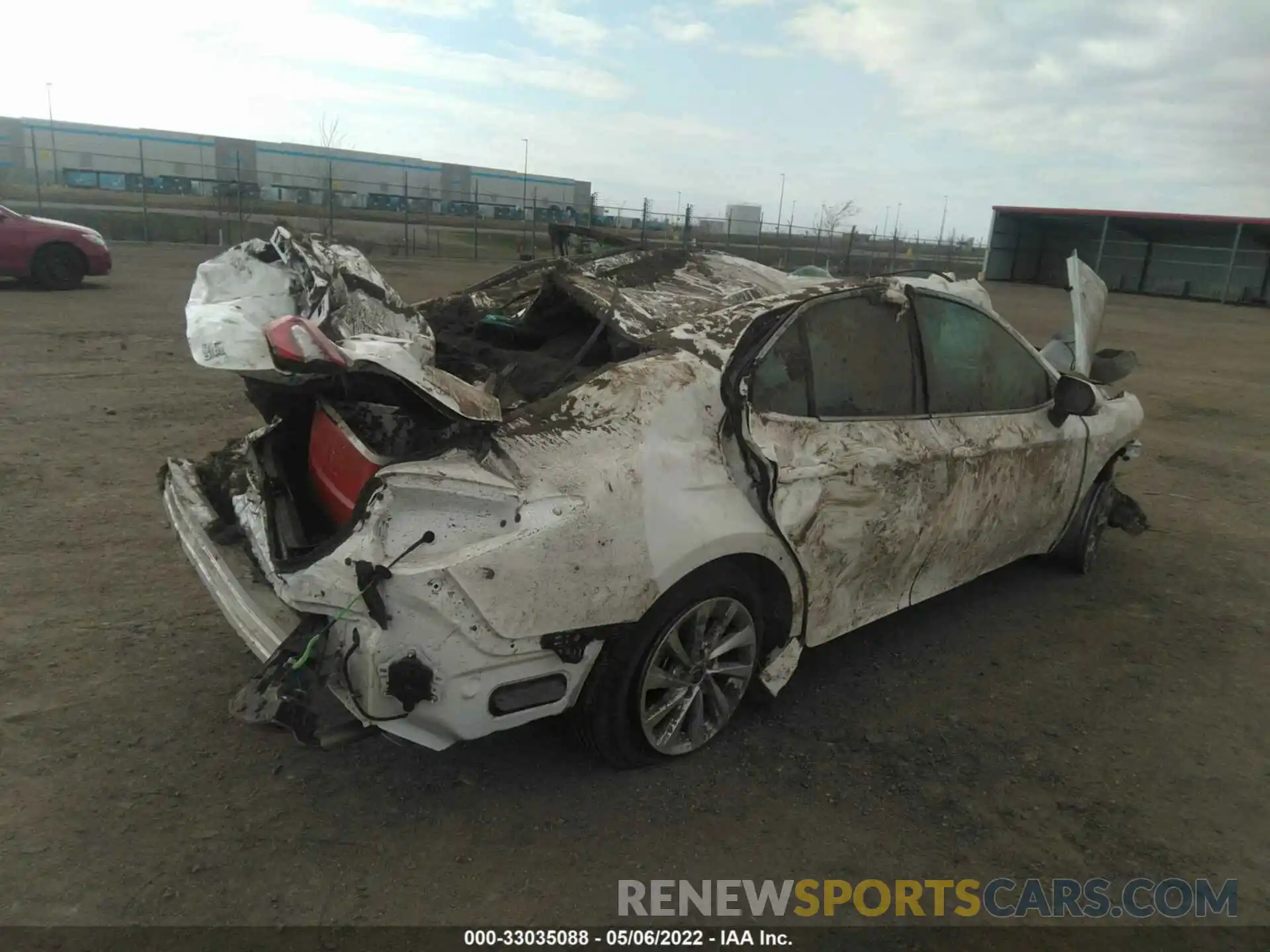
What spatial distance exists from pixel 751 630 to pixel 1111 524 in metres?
3.24

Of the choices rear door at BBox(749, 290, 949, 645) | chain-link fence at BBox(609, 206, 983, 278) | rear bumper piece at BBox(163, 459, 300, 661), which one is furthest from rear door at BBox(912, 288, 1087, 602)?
chain-link fence at BBox(609, 206, 983, 278)

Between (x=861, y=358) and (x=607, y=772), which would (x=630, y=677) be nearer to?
(x=607, y=772)

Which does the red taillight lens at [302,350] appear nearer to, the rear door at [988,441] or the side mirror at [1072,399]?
the rear door at [988,441]

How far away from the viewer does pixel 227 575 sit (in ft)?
9.17

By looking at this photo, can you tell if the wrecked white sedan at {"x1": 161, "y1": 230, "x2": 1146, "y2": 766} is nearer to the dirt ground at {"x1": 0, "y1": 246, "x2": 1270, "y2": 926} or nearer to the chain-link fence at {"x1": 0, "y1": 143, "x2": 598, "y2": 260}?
the dirt ground at {"x1": 0, "y1": 246, "x2": 1270, "y2": 926}

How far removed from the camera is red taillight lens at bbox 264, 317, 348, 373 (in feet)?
7.40

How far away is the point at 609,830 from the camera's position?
267 centimetres

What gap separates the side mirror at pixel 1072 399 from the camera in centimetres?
418

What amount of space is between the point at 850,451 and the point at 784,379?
1.24 ft

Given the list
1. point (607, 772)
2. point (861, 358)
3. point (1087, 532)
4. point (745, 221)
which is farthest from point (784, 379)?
point (745, 221)

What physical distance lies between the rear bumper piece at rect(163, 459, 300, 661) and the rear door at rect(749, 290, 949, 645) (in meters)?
1.66

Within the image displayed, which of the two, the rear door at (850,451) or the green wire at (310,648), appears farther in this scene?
the rear door at (850,451)

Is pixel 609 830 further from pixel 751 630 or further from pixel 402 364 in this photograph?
pixel 402 364
